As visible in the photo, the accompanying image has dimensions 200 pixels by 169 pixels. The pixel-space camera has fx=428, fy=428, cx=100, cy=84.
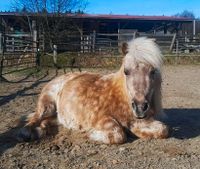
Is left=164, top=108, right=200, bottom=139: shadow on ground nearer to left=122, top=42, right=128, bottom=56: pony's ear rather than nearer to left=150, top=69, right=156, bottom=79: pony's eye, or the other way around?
left=150, top=69, right=156, bottom=79: pony's eye

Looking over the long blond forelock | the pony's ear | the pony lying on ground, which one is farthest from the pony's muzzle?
the pony's ear

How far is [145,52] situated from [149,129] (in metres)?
0.87

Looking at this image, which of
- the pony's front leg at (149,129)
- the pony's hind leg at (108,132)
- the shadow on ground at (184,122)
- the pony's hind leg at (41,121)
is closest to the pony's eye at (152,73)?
the pony's front leg at (149,129)

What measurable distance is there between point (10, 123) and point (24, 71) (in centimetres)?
920

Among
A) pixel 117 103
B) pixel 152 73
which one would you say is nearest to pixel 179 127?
pixel 117 103

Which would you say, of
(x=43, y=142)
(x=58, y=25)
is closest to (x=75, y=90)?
(x=43, y=142)

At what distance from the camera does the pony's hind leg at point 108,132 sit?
15.2 ft

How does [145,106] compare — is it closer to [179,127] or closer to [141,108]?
[141,108]

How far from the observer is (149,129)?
4828 millimetres

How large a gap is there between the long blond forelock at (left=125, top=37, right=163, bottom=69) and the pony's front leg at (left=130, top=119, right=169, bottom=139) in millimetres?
644

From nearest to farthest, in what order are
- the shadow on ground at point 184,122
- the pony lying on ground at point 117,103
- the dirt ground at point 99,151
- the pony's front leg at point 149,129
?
1. the dirt ground at point 99,151
2. the pony lying on ground at point 117,103
3. the pony's front leg at point 149,129
4. the shadow on ground at point 184,122

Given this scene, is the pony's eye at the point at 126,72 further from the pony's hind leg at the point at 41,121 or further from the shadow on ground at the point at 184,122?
the pony's hind leg at the point at 41,121

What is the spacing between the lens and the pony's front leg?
4812mm

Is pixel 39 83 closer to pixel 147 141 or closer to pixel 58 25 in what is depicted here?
pixel 147 141
